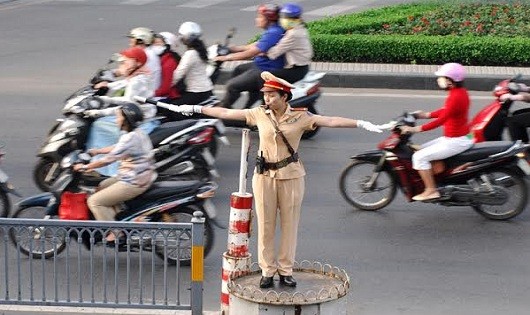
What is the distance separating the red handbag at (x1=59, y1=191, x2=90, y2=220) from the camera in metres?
10.1

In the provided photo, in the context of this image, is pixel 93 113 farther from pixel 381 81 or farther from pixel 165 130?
pixel 381 81

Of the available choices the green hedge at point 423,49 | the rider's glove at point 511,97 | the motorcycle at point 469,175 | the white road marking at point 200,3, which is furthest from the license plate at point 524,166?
the white road marking at point 200,3

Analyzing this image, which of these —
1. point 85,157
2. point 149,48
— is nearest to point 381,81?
point 149,48

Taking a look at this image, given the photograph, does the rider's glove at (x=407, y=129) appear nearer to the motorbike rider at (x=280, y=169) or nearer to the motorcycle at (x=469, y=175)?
the motorcycle at (x=469, y=175)

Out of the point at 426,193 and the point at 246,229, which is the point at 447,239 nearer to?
the point at 426,193

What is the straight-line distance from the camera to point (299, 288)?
8.57 meters

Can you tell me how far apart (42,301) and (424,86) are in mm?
10389

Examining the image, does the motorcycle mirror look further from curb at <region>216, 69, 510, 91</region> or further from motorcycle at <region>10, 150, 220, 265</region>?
curb at <region>216, 69, 510, 91</region>

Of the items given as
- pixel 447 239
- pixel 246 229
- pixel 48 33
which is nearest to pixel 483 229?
pixel 447 239

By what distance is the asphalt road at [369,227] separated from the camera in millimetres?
9609

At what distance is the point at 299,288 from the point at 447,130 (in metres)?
3.52

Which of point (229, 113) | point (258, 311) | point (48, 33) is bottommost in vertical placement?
point (48, 33)

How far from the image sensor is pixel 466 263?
10391 millimetres

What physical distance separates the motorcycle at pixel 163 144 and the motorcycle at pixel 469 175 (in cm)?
162
